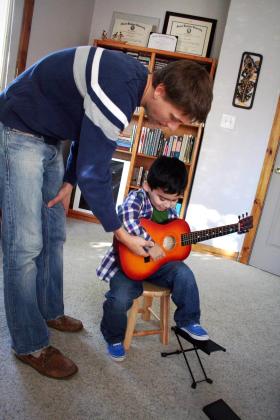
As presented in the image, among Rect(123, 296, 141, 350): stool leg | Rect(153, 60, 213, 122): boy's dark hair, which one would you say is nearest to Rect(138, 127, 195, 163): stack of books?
Rect(123, 296, 141, 350): stool leg

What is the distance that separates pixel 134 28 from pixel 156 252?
286cm

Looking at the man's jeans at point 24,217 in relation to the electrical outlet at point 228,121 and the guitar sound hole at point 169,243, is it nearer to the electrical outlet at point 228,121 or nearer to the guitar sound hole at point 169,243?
the guitar sound hole at point 169,243

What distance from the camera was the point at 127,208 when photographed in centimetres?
148

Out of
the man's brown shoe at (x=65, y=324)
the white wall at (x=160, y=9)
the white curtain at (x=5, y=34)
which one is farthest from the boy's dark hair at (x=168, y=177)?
the white wall at (x=160, y=9)

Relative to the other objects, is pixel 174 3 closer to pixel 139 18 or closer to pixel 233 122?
pixel 139 18

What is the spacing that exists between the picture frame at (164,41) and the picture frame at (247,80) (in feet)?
2.21

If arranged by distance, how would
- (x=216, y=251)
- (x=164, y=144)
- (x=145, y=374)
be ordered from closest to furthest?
(x=145, y=374) < (x=216, y=251) < (x=164, y=144)

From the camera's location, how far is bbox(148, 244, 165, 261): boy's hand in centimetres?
142

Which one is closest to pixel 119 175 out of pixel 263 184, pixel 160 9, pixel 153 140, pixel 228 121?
pixel 153 140

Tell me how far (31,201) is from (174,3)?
124 inches

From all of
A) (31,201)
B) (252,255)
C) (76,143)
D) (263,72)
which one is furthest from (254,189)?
(31,201)

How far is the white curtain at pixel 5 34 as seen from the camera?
2264mm

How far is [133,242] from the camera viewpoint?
125cm

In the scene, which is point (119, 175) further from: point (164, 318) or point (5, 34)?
point (164, 318)
